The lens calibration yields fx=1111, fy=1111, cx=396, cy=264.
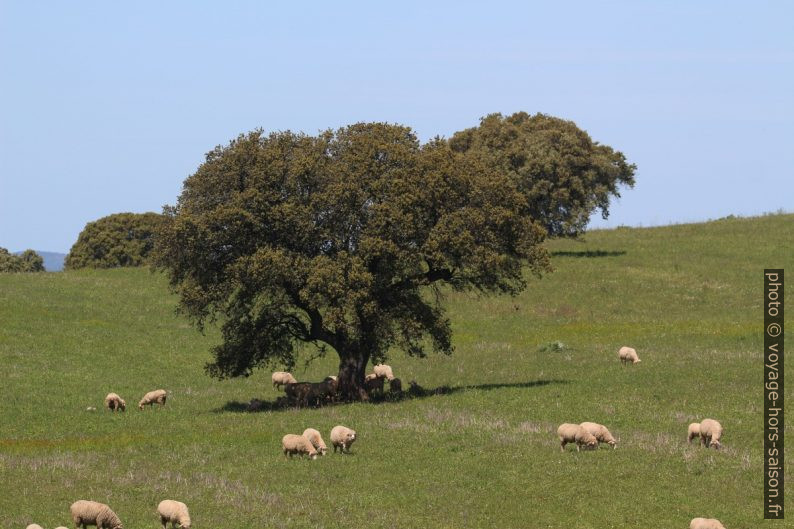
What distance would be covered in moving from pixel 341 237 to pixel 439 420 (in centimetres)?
1071

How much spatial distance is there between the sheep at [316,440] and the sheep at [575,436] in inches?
283

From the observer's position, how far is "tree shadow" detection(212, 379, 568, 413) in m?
47.0

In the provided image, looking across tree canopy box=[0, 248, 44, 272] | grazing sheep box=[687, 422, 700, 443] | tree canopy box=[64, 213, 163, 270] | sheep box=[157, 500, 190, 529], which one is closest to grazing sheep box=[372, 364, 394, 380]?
grazing sheep box=[687, 422, 700, 443]

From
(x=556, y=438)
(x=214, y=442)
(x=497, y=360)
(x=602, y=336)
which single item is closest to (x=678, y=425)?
(x=556, y=438)

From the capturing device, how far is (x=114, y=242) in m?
137

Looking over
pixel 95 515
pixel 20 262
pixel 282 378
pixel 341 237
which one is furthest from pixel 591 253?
pixel 20 262

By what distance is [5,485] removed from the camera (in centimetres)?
2947

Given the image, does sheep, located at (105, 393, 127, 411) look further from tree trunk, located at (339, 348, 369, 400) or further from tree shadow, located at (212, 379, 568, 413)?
tree trunk, located at (339, 348, 369, 400)

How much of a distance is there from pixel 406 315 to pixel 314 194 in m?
6.33

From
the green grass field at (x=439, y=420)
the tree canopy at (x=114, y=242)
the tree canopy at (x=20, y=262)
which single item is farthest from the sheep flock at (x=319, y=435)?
the tree canopy at (x=20, y=262)

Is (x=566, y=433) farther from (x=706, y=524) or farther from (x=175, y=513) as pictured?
(x=175, y=513)

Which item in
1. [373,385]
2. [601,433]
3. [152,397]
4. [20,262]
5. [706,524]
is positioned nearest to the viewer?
[706,524]

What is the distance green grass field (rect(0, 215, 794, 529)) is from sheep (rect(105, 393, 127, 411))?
1035 millimetres

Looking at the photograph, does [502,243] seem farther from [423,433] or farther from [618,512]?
[618,512]
